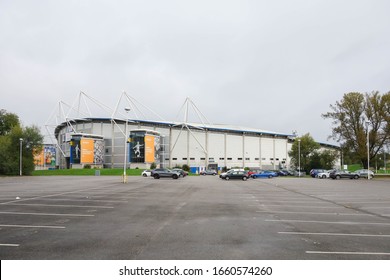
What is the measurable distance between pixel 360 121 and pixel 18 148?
2670 inches

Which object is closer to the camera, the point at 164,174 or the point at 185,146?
the point at 164,174

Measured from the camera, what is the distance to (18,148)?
63062 millimetres

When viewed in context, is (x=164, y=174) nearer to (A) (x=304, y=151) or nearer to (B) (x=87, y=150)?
(A) (x=304, y=151)

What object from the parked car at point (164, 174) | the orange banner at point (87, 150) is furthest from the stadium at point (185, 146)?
the parked car at point (164, 174)

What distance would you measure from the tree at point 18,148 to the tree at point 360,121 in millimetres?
60585

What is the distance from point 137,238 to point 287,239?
407cm

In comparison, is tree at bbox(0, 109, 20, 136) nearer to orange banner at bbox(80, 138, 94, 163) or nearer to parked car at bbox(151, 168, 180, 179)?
orange banner at bbox(80, 138, 94, 163)

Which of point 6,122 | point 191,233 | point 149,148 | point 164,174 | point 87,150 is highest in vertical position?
point 6,122

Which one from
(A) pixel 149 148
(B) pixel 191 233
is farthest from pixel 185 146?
(B) pixel 191 233

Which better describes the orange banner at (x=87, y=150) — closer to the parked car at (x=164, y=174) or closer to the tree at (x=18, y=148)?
the tree at (x=18, y=148)

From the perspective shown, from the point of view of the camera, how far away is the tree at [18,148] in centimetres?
6059

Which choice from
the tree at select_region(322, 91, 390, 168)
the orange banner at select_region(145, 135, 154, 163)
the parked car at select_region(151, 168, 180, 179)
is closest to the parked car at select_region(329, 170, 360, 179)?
the tree at select_region(322, 91, 390, 168)
